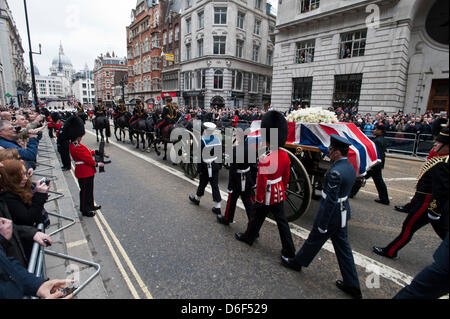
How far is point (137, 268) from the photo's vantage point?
3143 millimetres

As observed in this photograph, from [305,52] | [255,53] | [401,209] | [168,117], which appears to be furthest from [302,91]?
[401,209]

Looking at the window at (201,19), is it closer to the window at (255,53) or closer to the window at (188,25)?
the window at (188,25)

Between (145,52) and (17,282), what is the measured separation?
51.4 meters

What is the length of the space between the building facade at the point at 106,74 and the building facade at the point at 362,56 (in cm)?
6974

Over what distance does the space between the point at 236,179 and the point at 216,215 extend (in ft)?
3.70

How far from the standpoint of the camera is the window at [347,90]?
17859 mm

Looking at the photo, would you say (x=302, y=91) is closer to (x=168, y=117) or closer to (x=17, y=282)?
(x=168, y=117)

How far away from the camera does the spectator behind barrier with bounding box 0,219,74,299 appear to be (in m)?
1.72

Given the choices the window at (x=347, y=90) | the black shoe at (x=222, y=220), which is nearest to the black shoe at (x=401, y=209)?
the black shoe at (x=222, y=220)

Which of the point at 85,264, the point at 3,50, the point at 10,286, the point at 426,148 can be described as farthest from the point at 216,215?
the point at 3,50

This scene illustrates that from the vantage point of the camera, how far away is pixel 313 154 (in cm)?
469

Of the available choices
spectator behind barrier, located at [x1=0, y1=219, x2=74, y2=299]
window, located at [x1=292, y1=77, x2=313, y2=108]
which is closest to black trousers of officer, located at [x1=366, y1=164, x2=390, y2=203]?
spectator behind barrier, located at [x1=0, y1=219, x2=74, y2=299]

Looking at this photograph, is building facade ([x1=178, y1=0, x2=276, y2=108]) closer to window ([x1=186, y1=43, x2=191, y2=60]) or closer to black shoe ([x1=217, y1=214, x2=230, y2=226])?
window ([x1=186, y1=43, x2=191, y2=60])

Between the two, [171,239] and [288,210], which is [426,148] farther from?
[171,239]
